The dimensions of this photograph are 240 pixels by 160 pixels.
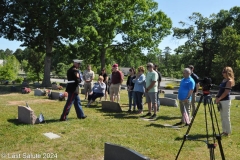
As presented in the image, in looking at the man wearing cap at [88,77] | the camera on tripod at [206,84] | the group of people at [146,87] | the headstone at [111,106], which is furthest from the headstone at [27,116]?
the camera on tripod at [206,84]

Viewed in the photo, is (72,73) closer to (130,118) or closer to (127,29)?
(130,118)

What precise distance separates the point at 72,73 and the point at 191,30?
37.1 metres

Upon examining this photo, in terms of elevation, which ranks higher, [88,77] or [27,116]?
[88,77]

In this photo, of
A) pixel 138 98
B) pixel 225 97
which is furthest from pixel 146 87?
pixel 225 97

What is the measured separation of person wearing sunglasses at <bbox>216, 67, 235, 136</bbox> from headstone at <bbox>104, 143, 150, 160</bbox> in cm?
313

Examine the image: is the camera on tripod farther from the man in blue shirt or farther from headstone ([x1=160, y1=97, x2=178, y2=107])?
headstone ([x1=160, y1=97, x2=178, y2=107])

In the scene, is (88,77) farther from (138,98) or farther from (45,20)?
(45,20)

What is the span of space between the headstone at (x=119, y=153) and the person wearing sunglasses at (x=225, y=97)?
3131 mm

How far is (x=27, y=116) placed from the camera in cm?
729

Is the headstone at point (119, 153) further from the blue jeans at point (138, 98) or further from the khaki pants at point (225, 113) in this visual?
the blue jeans at point (138, 98)

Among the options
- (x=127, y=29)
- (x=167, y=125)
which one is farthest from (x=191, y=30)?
(x=167, y=125)

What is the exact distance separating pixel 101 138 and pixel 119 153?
1884mm

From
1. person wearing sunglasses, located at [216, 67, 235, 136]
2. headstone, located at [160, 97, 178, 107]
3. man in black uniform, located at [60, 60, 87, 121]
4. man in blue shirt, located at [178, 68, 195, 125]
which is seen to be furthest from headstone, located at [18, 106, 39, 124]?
headstone, located at [160, 97, 178, 107]

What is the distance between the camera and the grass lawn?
5.17 meters
